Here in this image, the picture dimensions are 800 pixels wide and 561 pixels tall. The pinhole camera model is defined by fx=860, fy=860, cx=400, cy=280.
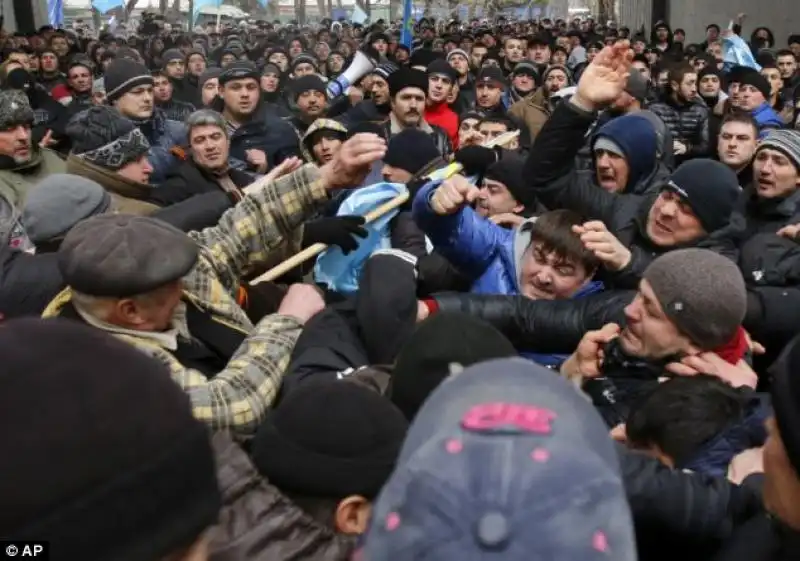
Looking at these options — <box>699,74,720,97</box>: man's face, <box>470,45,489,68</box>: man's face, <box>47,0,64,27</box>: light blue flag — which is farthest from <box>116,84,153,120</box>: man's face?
<box>47,0,64,27</box>: light blue flag

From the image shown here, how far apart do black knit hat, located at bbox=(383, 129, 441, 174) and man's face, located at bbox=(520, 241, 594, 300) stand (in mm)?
1773

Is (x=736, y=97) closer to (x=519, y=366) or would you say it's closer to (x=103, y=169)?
(x=103, y=169)

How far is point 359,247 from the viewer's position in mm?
3490

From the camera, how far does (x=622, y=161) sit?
13.9 ft

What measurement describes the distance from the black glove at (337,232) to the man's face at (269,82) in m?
7.19

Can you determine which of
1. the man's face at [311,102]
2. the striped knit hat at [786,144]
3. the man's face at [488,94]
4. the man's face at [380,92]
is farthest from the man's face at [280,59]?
the striped knit hat at [786,144]

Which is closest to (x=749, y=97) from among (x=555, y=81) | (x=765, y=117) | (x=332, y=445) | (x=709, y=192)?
(x=765, y=117)

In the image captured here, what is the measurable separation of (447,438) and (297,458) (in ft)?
2.20

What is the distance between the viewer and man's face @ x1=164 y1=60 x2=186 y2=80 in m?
11.4

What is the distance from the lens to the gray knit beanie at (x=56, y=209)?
2846 mm

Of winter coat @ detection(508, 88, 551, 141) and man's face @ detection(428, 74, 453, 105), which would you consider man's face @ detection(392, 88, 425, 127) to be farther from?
winter coat @ detection(508, 88, 551, 141)

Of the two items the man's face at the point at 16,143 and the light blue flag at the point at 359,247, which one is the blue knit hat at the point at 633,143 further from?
the man's face at the point at 16,143

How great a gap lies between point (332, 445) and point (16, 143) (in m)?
3.66

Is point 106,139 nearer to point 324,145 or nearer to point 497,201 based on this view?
point 324,145
